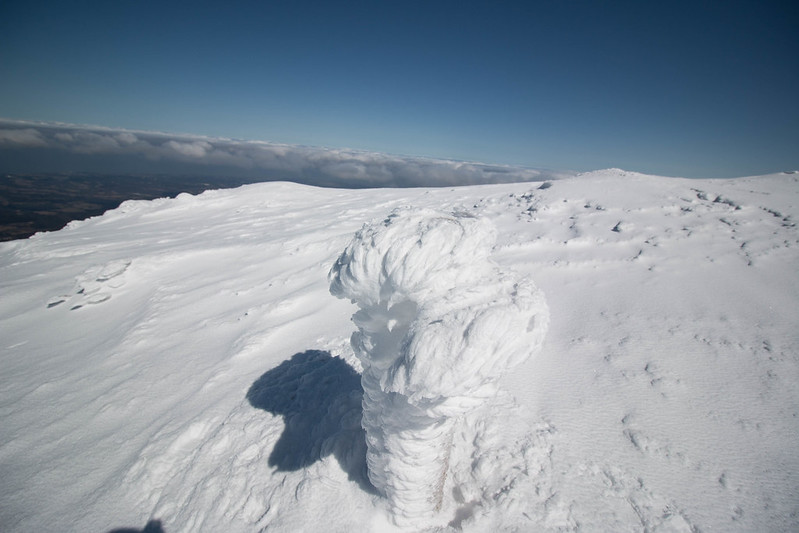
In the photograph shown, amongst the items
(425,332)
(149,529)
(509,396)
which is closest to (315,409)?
(149,529)

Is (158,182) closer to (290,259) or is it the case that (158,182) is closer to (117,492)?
(290,259)

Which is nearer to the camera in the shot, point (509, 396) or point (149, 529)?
point (149, 529)

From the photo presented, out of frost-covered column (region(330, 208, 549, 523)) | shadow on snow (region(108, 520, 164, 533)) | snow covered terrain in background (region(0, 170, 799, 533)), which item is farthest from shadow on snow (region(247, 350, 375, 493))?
shadow on snow (region(108, 520, 164, 533))

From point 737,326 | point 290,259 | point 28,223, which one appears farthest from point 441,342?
point 28,223

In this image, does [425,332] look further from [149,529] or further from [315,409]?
[149,529]

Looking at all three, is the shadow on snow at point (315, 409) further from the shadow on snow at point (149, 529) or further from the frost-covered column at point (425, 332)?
the shadow on snow at point (149, 529)

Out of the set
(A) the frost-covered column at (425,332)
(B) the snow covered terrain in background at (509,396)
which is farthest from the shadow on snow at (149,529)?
(A) the frost-covered column at (425,332)

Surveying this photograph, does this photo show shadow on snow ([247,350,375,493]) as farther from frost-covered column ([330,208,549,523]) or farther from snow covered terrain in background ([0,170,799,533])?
frost-covered column ([330,208,549,523])
